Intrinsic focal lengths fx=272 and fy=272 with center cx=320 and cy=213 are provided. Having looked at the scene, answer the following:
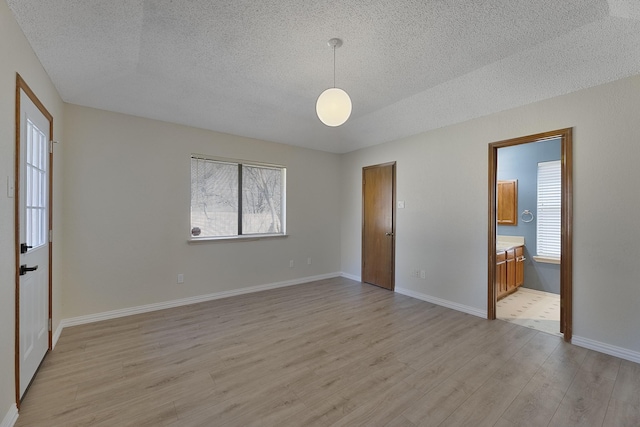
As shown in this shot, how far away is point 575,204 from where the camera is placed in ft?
9.02

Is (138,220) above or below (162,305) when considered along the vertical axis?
above

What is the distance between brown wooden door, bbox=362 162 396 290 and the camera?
464cm

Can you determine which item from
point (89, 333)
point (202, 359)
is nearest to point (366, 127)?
point (202, 359)

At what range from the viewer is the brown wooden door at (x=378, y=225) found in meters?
4.64

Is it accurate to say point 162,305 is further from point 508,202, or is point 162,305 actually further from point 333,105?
point 508,202

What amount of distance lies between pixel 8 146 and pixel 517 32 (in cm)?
365

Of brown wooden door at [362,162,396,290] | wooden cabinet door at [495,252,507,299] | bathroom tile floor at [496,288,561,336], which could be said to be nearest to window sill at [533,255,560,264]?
bathroom tile floor at [496,288,561,336]

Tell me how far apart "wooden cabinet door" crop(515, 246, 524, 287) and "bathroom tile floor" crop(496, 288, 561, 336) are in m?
0.17

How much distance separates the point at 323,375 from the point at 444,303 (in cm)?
241

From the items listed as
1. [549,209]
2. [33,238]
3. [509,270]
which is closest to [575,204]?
[509,270]

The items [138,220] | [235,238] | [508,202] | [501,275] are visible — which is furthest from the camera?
[508,202]

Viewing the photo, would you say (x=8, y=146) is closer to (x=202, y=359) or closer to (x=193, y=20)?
(x=193, y=20)

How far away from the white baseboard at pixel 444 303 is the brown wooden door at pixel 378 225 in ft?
0.91

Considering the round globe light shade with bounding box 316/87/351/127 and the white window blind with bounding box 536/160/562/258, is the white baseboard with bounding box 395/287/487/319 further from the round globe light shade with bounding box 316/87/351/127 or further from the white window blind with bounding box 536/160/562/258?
the round globe light shade with bounding box 316/87/351/127
